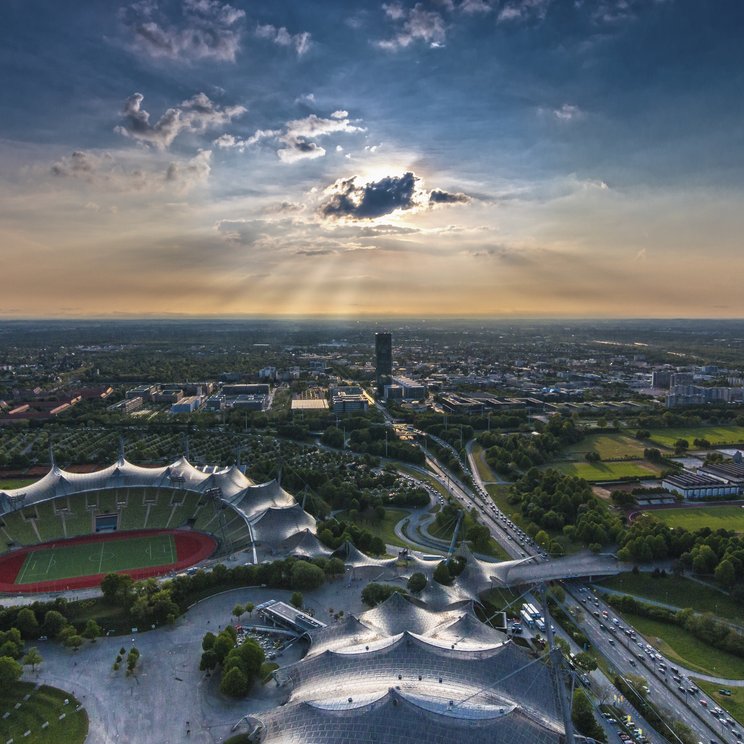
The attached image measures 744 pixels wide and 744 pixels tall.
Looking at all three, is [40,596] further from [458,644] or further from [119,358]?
[119,358]

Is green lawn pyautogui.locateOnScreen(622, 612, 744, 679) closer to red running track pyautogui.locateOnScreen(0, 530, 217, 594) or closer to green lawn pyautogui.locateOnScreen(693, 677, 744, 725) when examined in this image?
green lawn pyautogui.locateOnScreen(693, 677, 744, 725)

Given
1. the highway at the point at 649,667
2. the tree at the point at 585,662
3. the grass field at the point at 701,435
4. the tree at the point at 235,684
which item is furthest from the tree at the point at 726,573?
the grass field at the point at 701,435

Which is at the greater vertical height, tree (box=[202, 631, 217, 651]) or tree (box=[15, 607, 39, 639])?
tree (box=[202, 631, 217, 651])

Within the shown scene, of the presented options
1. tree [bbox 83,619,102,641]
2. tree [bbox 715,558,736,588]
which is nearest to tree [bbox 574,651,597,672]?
tree [bbox 715,558,736,588]

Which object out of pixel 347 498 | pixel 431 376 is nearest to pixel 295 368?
pixel 431 376

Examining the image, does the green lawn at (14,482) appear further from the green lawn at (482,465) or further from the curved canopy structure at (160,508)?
the green lawn at (482,465)

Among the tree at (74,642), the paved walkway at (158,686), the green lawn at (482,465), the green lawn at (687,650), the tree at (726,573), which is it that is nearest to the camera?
the paved walkway at (158,686)

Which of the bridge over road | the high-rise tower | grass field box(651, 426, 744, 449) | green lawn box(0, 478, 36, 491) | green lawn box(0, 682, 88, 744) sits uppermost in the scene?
the high-rise tower
